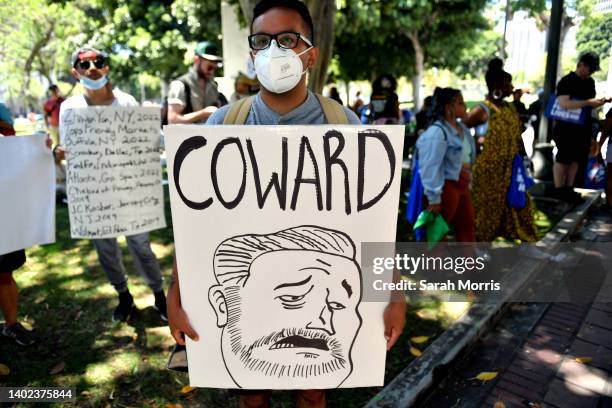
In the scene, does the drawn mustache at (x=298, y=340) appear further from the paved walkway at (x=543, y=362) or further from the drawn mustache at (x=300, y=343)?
the paved walkway at (x=543, y=362)

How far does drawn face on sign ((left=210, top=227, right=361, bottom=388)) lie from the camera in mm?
1481

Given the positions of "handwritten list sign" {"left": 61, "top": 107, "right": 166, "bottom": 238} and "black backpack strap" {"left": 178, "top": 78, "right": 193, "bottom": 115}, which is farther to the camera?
"black backpack strap" {"left": 178, "top": 78, "right": 193, "bottom": 115}

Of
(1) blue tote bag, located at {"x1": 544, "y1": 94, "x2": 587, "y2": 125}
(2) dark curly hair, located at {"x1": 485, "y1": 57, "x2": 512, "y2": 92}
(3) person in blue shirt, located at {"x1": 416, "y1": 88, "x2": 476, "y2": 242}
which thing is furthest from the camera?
(1) blue tote bag, located at {"x1": 544, "y1": 94, "x2": 587, "y2": 125}

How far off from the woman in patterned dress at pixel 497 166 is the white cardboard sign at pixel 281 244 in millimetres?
3026

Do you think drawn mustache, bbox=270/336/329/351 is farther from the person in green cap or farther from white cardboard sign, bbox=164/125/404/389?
the person in green cap

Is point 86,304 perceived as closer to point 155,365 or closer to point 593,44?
point 155,365

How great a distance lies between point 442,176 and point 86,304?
302cm

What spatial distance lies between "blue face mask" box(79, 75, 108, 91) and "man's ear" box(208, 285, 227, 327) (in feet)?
6.69

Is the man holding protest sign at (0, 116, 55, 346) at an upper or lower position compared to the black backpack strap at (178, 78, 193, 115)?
lower

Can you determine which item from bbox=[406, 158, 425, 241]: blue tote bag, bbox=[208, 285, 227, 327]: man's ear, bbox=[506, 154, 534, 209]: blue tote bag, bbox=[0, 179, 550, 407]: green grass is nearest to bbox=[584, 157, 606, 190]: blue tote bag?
bbox=[506, 154, 534, 209]: blue tote bag

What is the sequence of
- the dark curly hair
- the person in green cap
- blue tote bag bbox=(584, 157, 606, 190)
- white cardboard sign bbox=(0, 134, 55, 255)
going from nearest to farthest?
1. white cardboard sign bbox=(0, 134, 55, 255)
2. the person in green cap
3. the dark curly hair
4. blue tote bag bbox=(584, 157, 606, 190)

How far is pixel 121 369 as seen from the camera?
9.09 feet

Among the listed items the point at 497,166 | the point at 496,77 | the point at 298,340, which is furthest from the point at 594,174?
the point at 298,340

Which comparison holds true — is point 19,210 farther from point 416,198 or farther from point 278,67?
point 416,198
